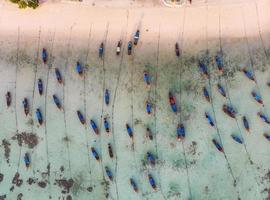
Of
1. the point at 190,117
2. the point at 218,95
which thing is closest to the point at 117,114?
the point at 190,117

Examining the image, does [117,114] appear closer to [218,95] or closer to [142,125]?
[142,125]

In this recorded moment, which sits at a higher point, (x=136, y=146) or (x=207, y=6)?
(x=207, y=6)

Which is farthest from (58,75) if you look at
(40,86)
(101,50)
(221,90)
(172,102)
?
(221,90)

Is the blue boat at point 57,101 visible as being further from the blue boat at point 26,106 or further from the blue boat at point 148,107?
the blue boat at point 148,107

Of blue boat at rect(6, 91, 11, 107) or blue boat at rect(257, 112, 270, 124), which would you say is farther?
blue boat at rect(6, 91, 11, 107)

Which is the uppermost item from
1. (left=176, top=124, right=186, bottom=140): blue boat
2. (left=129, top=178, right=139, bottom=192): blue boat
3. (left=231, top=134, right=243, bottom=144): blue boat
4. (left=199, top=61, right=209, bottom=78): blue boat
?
(left=199, top=61, right=209, bottom=78): blue boat

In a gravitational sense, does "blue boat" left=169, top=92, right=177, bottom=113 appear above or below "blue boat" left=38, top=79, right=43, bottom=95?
below

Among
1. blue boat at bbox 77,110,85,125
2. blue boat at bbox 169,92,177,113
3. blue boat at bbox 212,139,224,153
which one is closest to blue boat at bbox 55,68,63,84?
blue boat at bbox 77,110,85,125

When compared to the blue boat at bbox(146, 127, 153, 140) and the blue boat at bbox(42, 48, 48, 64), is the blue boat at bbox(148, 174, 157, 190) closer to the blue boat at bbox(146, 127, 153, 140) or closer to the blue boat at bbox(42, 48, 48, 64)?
the blue boat at bbox(146, 127, 153, 140)
